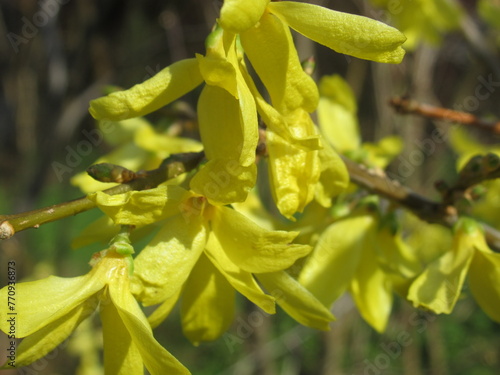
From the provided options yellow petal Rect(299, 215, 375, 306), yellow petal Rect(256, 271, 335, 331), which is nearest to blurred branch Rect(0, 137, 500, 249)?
yellow petal Rect(299, 215, 375, 306)

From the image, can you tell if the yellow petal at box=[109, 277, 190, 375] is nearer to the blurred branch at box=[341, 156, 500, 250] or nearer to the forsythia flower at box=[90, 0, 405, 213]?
→ the forsythia flower at box=[90, 0, 405, 213]

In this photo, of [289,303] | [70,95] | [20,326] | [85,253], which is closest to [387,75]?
[70,95]

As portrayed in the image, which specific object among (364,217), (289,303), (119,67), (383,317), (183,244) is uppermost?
(183,244)

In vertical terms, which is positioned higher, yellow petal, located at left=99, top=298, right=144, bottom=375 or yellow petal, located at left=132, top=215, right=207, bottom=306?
yellow petal, located at left=132, top=215, right=207, bottom=306

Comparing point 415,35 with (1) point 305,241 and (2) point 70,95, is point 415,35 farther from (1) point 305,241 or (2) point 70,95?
(2) point 70,95

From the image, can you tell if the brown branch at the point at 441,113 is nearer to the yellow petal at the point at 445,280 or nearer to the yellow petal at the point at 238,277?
the yellow petal at the point at 445,280

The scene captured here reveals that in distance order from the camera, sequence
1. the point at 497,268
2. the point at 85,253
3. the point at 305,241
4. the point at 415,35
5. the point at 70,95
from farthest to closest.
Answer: the point at 85,253 → the point at 70,95 → the point at 415,35 → the point at 305,241 → the point at 497,268
